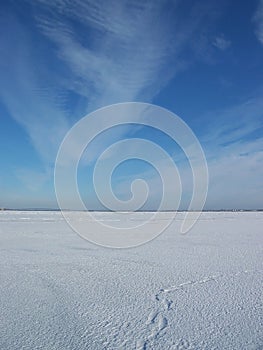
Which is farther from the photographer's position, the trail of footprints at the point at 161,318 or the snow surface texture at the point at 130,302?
the snow surface texture at the point at 130,302

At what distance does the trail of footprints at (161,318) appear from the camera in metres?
2.03

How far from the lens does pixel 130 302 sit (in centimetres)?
293

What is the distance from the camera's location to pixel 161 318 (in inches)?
98.4

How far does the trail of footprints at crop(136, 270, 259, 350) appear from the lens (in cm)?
203

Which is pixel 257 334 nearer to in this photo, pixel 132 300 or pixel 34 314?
pixel 132 300

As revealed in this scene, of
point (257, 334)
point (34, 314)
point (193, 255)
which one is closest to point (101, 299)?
point (34, 314)

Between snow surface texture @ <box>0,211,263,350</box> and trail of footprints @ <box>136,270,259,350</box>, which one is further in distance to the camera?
snow surface texture @ <box>0,211,263,350</box>

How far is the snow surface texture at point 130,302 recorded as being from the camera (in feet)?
7.00

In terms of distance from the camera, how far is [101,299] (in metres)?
3.03

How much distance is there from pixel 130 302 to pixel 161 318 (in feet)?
1.67

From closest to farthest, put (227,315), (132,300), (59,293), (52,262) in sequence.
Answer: (227,315)
(132,300)
(59,293)
(52,262)

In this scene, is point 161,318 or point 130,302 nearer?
point 161,318

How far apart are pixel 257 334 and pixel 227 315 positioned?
1.28 ft

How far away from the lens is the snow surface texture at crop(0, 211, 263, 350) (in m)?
2.13
